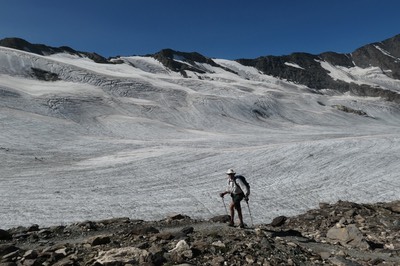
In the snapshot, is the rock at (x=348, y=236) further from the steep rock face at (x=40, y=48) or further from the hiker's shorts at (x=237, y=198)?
the steep rock face at (x=40, y=48)

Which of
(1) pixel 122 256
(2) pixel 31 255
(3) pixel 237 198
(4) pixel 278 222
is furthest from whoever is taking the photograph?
(4) pixel 278 222

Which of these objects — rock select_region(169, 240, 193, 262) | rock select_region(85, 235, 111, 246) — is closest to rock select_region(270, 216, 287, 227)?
rock select_region(169, 240, 193, 262)

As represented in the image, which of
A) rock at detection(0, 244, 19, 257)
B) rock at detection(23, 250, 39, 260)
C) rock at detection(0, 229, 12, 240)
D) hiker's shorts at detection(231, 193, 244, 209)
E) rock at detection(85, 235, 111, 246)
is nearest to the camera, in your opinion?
rock at detection(23, 250, 39, 260)

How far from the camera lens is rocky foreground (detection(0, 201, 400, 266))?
949 centimetres

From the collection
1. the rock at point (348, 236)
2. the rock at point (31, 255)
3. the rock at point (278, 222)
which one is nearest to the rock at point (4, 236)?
the rock at point (31, 255)

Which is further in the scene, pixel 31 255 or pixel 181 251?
pixel 31 255

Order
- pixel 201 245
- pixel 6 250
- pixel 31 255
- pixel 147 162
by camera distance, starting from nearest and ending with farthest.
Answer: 1. pixel 31 255
2. pixel 201 245
3. pixel 6 250
4. pixel 147 162

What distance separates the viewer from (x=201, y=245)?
10.1 meters

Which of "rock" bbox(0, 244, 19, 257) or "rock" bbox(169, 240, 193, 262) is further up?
Result: "rock" bbox(169, 240, 193, 262)

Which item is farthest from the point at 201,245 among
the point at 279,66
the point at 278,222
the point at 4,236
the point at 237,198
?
the point at 279,66

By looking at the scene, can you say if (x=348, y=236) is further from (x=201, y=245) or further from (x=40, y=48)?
(x=40, y=48)

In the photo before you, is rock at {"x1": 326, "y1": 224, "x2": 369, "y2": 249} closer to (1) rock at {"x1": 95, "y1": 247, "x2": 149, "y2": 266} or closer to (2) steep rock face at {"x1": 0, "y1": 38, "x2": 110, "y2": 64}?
(1) rock at {"x1": 95, "y1": 247, "x2": 149, "y2": 266}

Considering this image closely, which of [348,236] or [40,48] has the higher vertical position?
[40,48]

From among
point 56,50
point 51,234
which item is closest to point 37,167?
point 51,234
